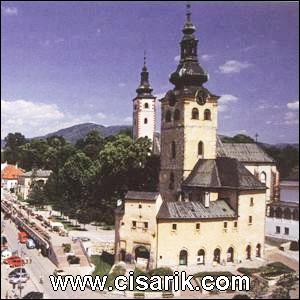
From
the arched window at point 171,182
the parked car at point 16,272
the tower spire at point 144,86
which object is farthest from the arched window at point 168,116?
the parked car at point 16,272

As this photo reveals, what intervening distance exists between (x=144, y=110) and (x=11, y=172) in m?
3.39

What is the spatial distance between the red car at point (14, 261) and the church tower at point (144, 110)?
393cm

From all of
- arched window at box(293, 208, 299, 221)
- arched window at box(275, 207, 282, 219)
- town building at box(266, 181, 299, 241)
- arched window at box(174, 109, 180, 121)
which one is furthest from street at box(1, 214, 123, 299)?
arched window at box(275, 207, 282, 219)

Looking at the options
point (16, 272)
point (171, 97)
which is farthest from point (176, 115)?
point (16, 272)

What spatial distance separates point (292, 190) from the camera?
13.9m

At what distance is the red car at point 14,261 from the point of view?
10991 mm

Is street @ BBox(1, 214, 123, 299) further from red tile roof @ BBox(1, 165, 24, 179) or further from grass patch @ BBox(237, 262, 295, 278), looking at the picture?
grass patch @ BBox(237, 262, 295, 278)

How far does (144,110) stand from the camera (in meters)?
→ 11.6

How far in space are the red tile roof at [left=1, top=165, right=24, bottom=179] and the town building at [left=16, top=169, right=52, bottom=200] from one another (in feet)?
0.39

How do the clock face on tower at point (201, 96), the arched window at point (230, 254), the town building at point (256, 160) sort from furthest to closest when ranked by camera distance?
the town building at point (256, 160), the clock face on tower at point (201, 96), the arched window at point (230, 254)

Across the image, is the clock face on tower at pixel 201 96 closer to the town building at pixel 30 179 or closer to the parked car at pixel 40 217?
the town building at pixel 30 179

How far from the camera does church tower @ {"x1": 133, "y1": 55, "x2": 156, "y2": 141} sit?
32.2 feet

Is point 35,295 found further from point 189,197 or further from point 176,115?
point 176,115

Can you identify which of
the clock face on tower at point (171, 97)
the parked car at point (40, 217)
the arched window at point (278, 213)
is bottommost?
the arched window at point (278, 213)
